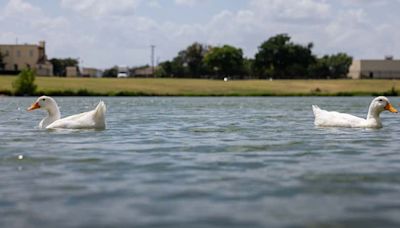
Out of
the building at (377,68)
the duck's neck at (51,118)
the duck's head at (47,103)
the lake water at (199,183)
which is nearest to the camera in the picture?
the lake water at (199,183)

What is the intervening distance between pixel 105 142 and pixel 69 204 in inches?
307

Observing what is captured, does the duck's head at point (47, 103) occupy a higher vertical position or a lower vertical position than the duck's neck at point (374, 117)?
higher

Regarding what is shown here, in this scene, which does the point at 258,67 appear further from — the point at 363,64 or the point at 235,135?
the point at 235,135

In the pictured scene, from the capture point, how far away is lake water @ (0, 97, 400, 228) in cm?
748

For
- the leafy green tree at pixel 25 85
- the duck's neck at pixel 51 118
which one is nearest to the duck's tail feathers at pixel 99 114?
Answer: the duck's neck at pixel 51 118

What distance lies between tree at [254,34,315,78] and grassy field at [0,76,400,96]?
31160 millimetres

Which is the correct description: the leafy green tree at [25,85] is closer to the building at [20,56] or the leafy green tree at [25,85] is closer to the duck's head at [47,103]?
the building at [20,56]

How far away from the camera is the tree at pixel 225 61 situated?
570ft

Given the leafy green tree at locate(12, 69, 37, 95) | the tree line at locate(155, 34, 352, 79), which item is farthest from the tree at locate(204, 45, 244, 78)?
the leafy green tree at locate(12, 69, 37, 95)

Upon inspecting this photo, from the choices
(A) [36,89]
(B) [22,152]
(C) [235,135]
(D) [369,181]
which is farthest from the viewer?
(A) [36,89]

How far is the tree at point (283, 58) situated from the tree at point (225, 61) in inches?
235

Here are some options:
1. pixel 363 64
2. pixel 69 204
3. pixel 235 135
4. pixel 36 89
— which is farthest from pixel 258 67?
pixel 69 204

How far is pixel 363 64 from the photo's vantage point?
185m

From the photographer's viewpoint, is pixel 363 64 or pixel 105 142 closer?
pixel 105 142
